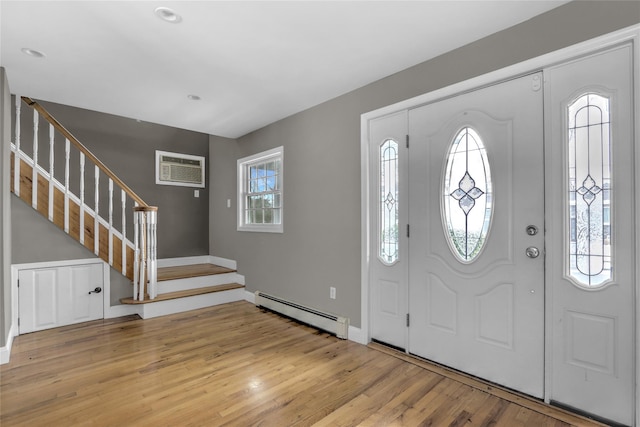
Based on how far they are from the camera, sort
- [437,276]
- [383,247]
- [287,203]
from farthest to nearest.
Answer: [287,203] → [383,247] → [437,276]

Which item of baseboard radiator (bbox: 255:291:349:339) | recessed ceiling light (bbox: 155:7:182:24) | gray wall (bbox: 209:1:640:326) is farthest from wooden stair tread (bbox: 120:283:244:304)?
recessed ceiling light (bbox: 155:7:182:24)

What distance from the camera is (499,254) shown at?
2.16 meters

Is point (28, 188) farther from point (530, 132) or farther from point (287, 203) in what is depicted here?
point (530, 132)

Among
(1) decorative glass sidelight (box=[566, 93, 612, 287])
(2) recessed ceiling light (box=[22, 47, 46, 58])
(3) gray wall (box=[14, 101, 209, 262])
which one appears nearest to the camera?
(1) decorative glass sidelight (box=[566, 93, 612, 287])

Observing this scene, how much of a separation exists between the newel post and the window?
4.15ft

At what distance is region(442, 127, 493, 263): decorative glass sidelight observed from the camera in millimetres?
2240

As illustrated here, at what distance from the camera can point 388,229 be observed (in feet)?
9.31

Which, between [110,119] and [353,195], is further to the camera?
[110,119]

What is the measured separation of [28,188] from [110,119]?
1.94 m

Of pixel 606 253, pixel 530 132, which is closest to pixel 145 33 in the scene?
pixel 530 132

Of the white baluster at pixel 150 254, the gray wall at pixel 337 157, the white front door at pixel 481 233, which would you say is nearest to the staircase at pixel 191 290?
the white baluster at pixel 150 254

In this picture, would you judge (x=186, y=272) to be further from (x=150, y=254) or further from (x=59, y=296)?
(x=59, y=296)

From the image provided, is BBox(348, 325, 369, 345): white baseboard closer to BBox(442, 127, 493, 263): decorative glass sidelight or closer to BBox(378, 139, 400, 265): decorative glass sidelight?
BBox(378, 139, 400, 265): decorative glass sidelight

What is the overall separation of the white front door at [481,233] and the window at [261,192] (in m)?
1.99
